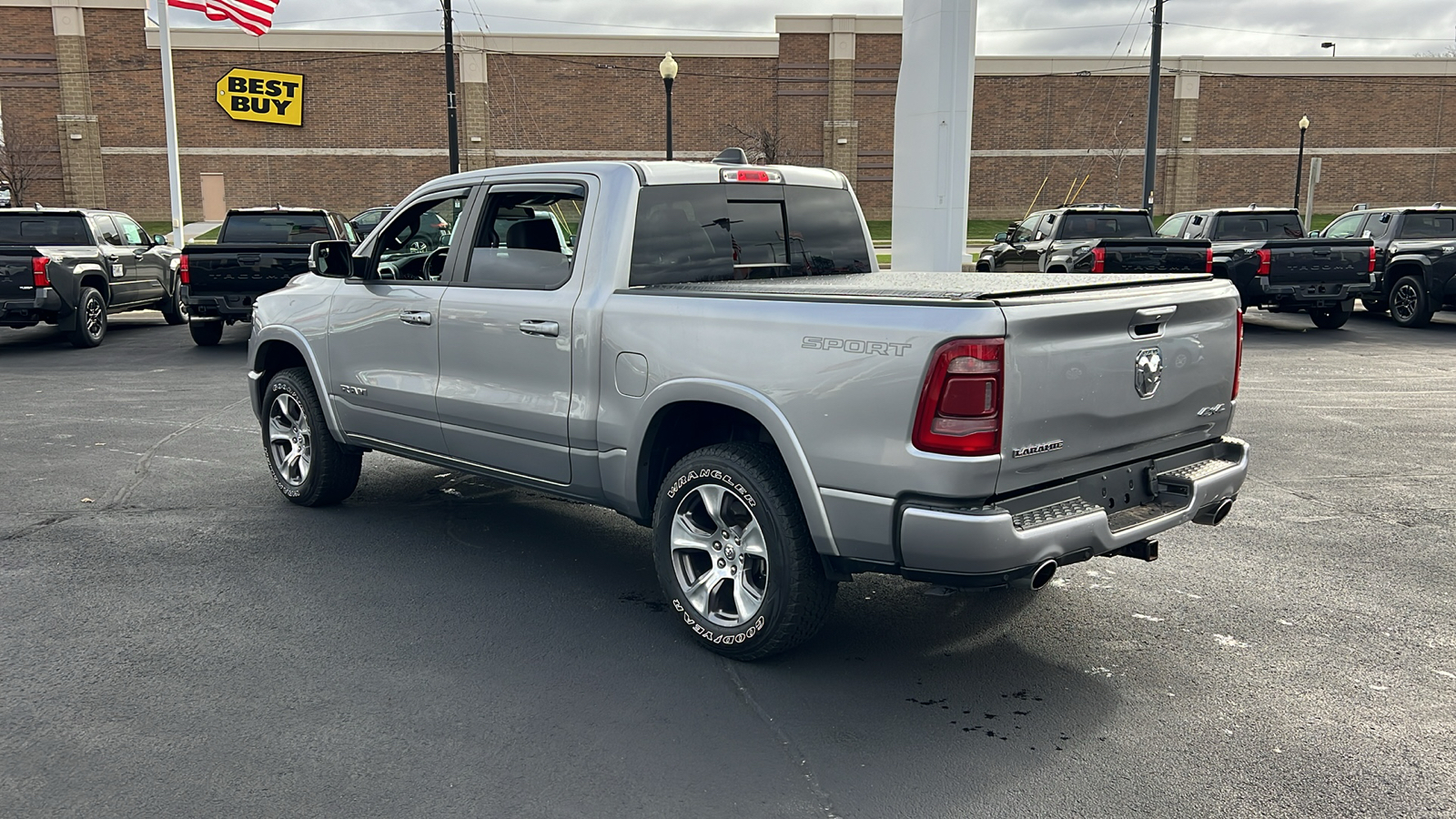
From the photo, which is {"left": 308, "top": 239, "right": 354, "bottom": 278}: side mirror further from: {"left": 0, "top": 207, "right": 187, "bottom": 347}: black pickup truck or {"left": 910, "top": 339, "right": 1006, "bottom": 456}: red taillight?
{"left": 0, "top": 207, "right": 187, "bottom": 347}: black pickup truck

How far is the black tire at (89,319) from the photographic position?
48.0ft

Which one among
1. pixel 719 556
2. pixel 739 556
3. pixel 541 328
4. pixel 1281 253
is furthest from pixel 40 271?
pixel 1281 253

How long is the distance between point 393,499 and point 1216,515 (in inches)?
187

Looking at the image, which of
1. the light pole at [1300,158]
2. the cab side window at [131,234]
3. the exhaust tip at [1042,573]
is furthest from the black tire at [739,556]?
the light pole at [1300,158]

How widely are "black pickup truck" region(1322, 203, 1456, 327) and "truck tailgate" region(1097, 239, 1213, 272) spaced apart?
2538 millimetres

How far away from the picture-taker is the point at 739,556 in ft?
14.6

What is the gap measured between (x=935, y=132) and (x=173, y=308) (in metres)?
11.9

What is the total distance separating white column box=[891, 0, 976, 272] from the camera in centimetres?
1408

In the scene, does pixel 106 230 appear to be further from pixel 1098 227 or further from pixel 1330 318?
pixel 1330 318

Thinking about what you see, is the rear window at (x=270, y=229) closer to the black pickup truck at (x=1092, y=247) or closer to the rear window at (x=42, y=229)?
the rear window at (x=42, y=229)

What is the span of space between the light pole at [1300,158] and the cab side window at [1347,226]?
1028 inches

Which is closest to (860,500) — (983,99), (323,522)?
(323,522)

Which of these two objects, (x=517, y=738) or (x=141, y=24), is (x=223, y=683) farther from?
(x=141, y=24)

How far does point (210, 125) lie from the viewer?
4325 cm
